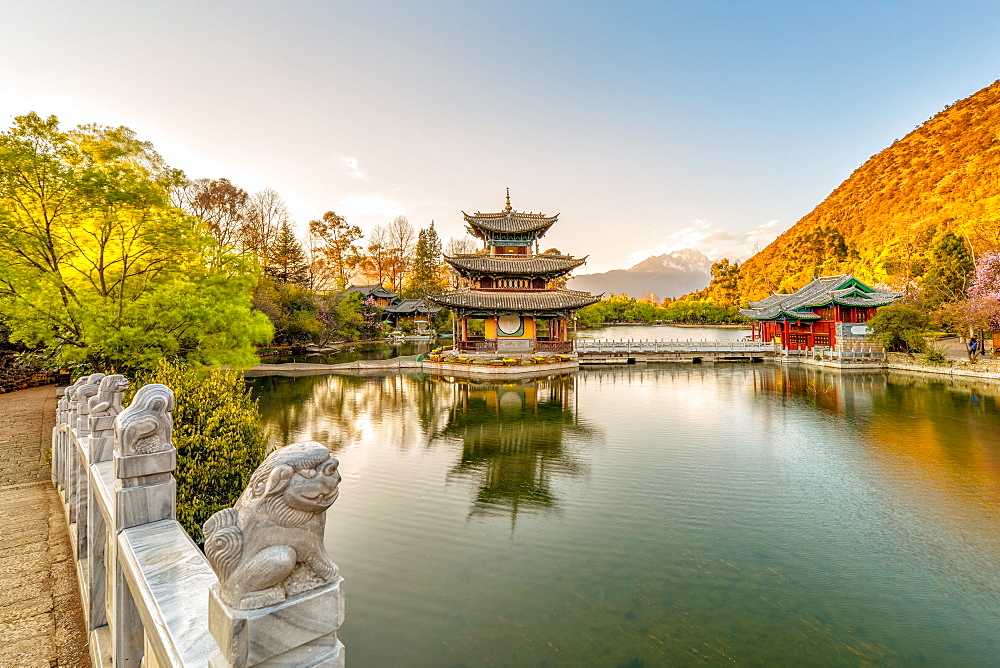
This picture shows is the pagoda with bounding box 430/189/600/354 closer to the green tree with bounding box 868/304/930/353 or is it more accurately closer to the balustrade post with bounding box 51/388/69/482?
the green tree with bounding box 868/304/930/353

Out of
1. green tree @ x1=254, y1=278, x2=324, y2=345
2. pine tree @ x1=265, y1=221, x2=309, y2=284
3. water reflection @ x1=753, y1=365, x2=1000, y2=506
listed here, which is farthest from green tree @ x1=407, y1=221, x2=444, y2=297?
water reflection @ x1=753, y1=365, x2=1000, y2=506

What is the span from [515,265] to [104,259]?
819 inches

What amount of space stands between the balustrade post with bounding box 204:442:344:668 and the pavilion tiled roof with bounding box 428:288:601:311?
80.4 feet

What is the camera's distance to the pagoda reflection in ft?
28.1

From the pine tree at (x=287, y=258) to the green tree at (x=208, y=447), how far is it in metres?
34.1

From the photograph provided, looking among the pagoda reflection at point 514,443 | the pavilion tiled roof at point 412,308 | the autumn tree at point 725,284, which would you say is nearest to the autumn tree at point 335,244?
the pavilion tiled roof at point 412,308

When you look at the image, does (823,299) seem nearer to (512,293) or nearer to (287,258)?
(512,293)

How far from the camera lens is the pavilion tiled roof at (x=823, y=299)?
26781mm

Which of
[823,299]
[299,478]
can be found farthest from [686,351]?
[299,478]

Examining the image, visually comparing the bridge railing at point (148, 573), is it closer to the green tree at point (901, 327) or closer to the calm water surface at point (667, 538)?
the calm water surface at point (667, 538)

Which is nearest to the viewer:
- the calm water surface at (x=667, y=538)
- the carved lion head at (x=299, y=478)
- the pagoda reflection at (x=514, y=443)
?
the carved lion head at (x=299, y=478)

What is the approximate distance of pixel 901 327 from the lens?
83.7ft

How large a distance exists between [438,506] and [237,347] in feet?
21.4

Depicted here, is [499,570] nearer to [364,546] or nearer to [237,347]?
[364,546]
